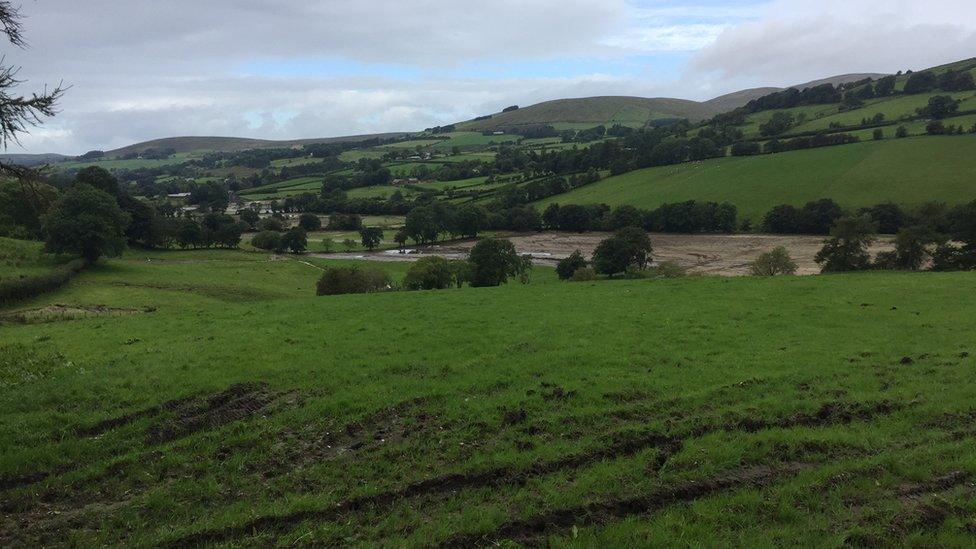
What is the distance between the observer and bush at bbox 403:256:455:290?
159ft

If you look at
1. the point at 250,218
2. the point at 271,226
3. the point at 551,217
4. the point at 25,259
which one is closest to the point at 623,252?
the point at 551,217

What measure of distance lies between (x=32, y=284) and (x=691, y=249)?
85.6 m

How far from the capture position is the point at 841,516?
8.08 m

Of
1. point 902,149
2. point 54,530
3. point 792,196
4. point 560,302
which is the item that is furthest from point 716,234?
point 54,530

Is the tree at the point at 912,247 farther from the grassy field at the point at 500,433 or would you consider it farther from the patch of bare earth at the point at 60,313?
the patch of bare earth at the point at 60,313

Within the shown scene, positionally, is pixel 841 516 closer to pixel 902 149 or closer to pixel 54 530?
pixel 54 530

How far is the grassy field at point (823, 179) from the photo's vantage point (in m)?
95.1

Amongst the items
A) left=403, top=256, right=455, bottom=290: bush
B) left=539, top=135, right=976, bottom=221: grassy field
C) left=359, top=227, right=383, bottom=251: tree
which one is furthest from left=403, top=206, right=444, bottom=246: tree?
A: left=403, top=256, right=455, bottom=290: bush

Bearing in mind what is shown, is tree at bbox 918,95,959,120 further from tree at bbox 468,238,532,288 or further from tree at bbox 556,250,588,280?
tree at bbox 468,238,532,288

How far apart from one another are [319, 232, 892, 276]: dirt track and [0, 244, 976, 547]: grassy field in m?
57.8

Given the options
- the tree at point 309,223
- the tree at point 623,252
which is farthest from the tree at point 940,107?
the tree at point 309,223

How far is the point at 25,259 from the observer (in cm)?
5131

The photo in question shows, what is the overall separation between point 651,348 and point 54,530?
15.1 metres

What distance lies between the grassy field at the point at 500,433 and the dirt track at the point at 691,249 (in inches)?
2277
